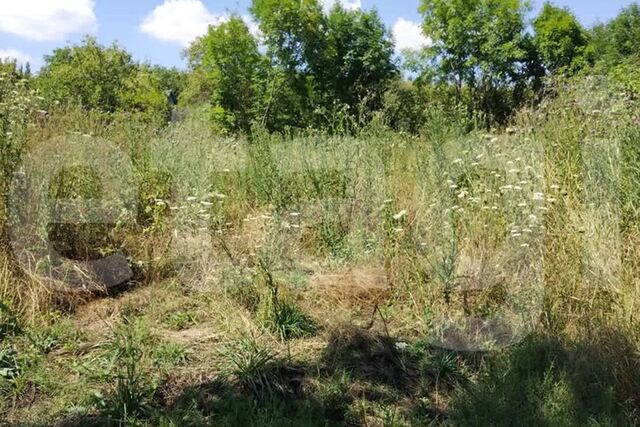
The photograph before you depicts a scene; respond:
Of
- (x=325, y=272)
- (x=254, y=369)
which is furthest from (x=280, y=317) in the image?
(x=325, y=272)

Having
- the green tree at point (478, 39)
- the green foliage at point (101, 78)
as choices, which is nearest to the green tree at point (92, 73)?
the green foliage at point (101, 78)

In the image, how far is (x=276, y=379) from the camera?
260cm

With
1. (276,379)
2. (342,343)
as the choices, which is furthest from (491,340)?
(276,379)

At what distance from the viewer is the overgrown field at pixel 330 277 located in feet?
8.15

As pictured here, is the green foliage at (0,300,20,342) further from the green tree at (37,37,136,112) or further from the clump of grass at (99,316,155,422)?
the green tree at (37,37,136,112)

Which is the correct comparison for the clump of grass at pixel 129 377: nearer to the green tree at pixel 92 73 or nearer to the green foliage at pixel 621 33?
the green tree at pixel 92 73

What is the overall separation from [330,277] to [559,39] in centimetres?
1777

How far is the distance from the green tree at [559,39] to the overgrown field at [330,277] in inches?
579

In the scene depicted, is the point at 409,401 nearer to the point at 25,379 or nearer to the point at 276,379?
the point at 276,379

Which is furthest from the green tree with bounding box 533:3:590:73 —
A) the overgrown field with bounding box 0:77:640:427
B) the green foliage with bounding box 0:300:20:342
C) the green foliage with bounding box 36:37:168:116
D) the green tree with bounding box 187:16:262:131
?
the green foliage with bounding box 0:300:20:342

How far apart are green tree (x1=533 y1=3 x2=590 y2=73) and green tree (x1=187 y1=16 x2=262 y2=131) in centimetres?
927

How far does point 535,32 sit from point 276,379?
1920 cm

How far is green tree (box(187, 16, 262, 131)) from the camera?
1752 centimetres

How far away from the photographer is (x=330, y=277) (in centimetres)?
364
